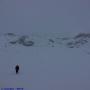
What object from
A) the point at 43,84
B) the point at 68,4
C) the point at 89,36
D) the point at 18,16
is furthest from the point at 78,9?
the point at 43,84

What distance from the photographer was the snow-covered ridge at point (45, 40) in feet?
10.2

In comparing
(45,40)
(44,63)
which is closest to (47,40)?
(45,40)

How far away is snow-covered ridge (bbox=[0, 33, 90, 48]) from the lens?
122 inches

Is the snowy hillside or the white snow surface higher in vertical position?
the snowy hillside

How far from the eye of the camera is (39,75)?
3027mm

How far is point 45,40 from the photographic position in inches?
123

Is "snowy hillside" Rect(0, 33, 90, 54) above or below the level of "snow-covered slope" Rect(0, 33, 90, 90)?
above

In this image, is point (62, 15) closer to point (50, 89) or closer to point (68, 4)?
point (68, 4)

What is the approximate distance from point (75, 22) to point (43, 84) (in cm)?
80

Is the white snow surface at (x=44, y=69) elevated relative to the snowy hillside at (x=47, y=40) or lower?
lower

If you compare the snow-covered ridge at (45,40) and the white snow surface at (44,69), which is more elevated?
the snow-covered ridge at (45,40)

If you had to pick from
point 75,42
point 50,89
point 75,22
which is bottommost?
point 50,89

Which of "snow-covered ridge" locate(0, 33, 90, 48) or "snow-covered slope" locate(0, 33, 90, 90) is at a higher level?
"snow-covered ridge" locate(0, 33, 90, 48)

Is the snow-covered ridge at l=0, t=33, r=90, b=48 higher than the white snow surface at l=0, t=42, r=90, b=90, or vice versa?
the snow-covered ridge at l=0, t=33, r=90, b=48
